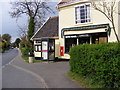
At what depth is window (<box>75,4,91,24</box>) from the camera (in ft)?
62.1

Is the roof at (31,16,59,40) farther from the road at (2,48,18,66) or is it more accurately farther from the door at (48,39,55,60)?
the road at (2,48,18,66)

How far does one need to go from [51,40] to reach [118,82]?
46.6 feet

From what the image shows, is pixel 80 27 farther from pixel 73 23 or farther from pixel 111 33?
pixel 111 33

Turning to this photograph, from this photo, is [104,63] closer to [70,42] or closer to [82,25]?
[82,25]

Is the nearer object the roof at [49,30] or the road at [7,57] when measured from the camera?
the road at [7,57]

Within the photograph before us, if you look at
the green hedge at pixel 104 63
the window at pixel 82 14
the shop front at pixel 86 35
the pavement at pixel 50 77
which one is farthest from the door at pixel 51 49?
the green hedge at pixel 104 63

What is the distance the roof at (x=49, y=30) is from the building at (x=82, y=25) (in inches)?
88.5

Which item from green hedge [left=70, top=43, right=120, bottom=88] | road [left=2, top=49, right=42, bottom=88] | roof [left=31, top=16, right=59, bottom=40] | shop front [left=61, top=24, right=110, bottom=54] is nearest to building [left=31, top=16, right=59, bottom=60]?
roof [left=31, top=16, right=59, bottom=40]

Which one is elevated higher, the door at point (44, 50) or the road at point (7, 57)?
the door at point (44, 50)

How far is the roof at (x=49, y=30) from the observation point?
23413mm

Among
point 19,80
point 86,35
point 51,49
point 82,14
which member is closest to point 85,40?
point 86,35

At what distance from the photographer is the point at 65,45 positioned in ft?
69.3

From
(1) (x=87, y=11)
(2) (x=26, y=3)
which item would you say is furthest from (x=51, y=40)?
(2) (x=26, y=3)

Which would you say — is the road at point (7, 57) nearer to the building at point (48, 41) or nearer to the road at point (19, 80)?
the building at point (48, 41)
